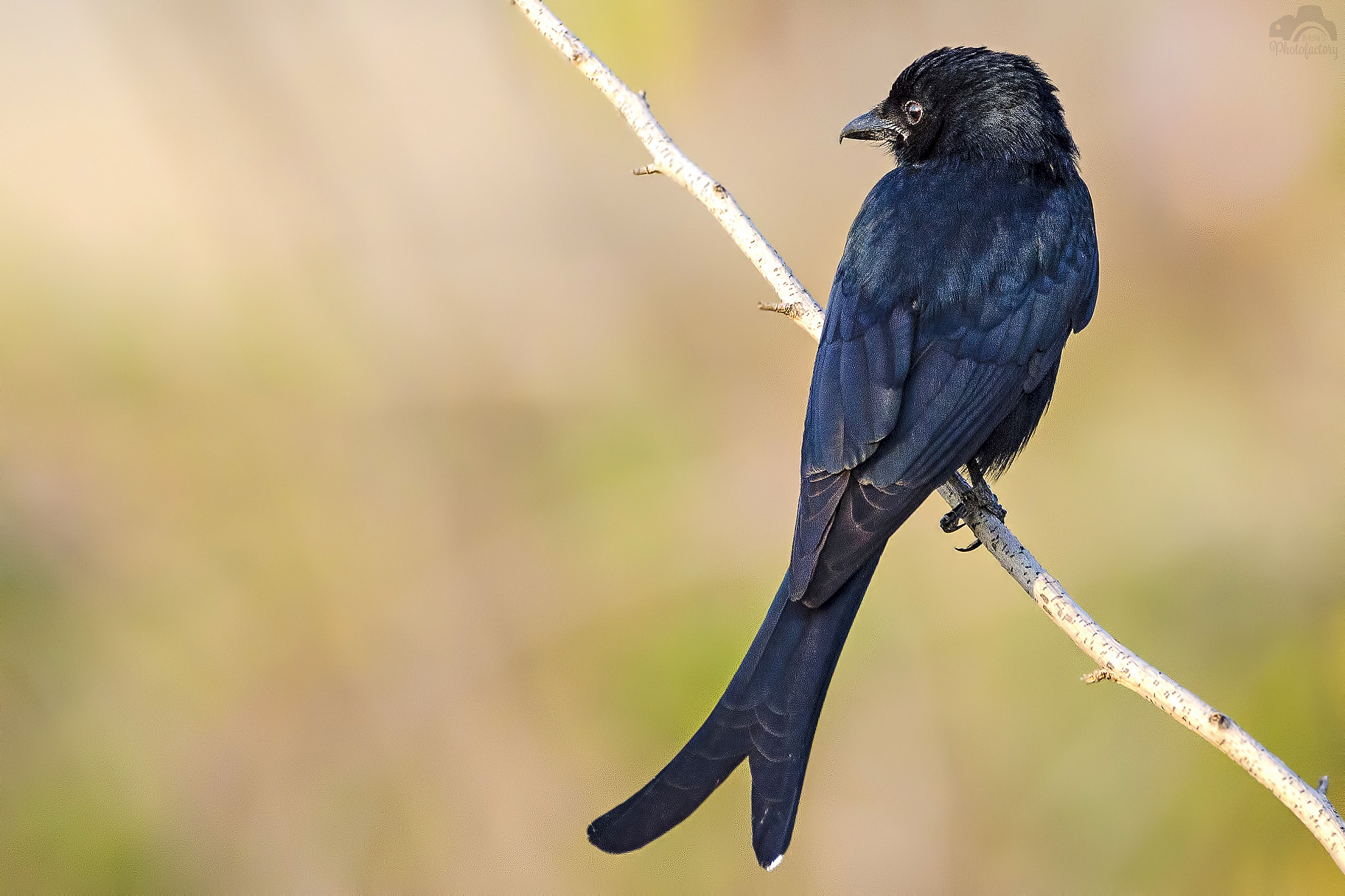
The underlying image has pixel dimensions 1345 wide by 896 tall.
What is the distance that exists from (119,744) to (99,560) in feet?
2.34

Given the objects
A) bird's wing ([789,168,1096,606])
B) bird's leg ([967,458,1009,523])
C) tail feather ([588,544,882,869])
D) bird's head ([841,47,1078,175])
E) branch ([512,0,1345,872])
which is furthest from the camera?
bird's head ([841,47,1078,175])

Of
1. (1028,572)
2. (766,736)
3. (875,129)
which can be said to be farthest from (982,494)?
(875,129)

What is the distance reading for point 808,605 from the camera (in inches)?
97.9

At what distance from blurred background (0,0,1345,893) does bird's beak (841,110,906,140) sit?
1.29m

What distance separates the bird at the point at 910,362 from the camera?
2.30 meters

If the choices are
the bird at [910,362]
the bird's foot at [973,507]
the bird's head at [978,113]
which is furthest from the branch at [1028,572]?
the bird's head at [978,113]

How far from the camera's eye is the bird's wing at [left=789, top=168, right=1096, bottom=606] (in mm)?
2561

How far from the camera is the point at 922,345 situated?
2.79 m

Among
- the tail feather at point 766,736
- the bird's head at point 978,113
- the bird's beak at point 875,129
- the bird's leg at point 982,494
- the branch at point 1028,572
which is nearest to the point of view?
the branch at point 1028,572

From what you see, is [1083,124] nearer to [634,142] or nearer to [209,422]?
[634,142]

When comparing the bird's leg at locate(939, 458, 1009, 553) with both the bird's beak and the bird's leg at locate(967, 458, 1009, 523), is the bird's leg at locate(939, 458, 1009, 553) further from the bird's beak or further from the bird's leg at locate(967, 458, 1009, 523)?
the bird's beak

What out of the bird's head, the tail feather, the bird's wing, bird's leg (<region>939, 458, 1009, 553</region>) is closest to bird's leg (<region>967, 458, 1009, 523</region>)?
bird's leg (<region>939, 458, 1009, 553</region>)

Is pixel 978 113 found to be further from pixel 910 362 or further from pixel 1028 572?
pixel 1028 572

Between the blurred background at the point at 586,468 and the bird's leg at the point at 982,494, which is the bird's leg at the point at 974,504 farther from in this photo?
the blurred background at the point at 586,468
